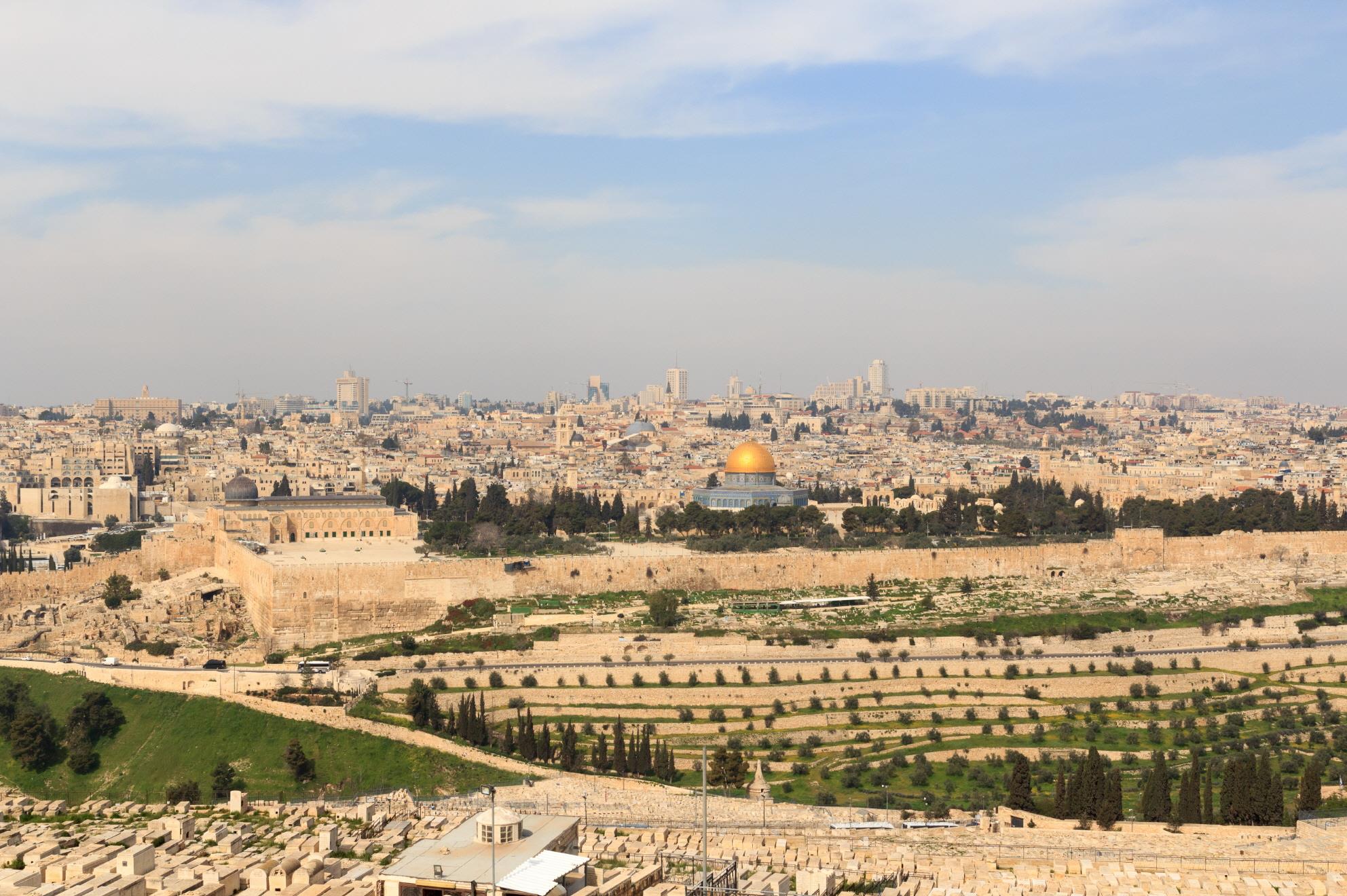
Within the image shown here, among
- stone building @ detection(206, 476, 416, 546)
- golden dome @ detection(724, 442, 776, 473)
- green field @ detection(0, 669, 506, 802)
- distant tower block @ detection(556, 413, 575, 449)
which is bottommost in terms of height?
green field @ detection(0, 669, 506, 802)

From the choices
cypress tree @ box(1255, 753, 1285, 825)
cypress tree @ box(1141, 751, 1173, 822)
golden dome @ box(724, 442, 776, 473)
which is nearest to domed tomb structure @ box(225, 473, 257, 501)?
golden dome @ box(724, 442, 776, 473)

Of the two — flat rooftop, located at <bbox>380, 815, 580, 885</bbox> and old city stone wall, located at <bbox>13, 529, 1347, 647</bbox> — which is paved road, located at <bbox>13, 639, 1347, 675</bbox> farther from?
flat rooftop, located at <bbox>380, 815, 580, 885</bbox>

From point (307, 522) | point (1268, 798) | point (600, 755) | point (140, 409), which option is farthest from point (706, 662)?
point (140, 409)

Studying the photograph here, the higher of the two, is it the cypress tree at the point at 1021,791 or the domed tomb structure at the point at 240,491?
the domed tomb structure at the point at 240,491

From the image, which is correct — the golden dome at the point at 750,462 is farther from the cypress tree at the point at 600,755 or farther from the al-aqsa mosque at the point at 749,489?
the cypress tree at the point at 600,755

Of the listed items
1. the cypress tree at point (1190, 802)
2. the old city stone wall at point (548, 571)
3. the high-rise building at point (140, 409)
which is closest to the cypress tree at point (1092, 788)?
the cypress tree at point (1190, 802)

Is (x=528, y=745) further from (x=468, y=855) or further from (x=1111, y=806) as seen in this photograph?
(x=468, y=855)
